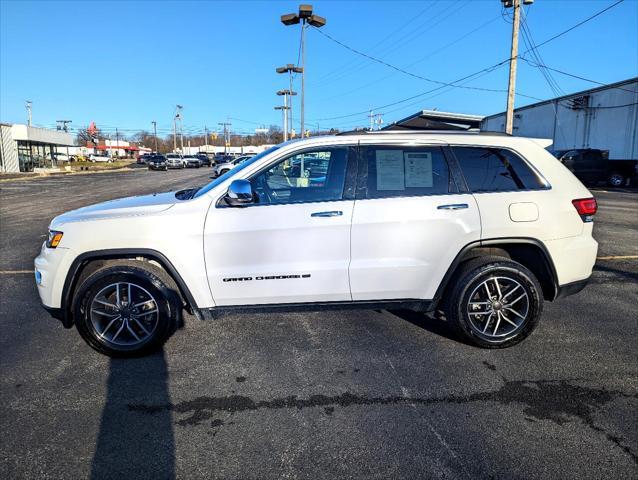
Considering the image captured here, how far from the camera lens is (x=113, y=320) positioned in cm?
384

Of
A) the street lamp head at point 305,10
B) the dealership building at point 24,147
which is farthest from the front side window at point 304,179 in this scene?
the dealership building at point 24,147

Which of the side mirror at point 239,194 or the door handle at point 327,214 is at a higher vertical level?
the side mirror at point 239,194

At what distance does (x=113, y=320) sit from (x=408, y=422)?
2.55 metres

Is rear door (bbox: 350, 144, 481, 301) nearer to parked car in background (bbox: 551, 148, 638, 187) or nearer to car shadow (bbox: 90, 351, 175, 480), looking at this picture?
car shadow (bbox: 90, 351, 175, 480)

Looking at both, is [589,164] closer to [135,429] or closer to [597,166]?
[597,166]

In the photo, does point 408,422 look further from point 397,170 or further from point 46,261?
point 46,261

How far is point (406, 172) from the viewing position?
3961 mm

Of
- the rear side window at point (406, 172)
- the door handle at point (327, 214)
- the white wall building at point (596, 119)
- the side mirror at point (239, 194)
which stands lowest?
the door handle at point (327, 214)

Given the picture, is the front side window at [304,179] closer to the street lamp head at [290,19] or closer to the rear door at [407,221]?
the rear door at [407,221]

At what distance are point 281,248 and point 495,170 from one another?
6.68 feet

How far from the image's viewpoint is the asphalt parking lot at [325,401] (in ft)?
8.36

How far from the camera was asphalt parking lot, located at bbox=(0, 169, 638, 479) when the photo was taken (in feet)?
8.36

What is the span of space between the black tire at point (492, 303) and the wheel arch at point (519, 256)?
0.09 meters

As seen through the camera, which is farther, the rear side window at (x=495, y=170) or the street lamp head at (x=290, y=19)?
the street lamp head at (x=290, y=19)
